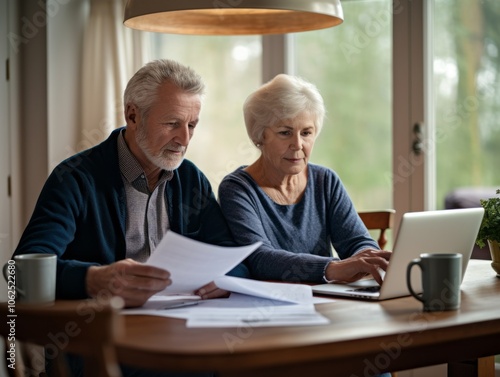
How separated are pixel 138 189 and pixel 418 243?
2.61 feet

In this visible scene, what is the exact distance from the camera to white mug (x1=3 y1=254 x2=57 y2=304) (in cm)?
153

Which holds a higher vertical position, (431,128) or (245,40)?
(245,40)

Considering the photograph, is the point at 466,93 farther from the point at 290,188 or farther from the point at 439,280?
the point at 439,280

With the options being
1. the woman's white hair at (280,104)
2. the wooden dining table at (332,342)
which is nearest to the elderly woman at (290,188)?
the woman's white hair at (280,104)

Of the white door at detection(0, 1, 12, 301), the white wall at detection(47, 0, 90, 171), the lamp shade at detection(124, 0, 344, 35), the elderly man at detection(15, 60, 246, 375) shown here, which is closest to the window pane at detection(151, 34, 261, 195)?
the white wall at detection(47, 0, 90, 171)

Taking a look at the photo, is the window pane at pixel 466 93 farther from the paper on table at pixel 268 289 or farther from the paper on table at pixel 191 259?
the paper on table at pixel 191 259

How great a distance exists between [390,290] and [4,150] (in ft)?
8.39

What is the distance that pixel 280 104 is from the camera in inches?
88.5

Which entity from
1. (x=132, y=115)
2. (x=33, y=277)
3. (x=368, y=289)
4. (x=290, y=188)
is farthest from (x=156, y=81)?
(x=368, y=289)

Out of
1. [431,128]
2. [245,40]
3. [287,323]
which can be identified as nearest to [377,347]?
[287,323]

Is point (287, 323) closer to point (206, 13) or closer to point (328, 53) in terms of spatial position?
point (206, 13)

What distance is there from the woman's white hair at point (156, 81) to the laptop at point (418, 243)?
647 millimetres

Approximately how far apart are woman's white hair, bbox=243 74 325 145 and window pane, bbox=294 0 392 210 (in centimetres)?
123

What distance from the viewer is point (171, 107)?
6.52 ft
